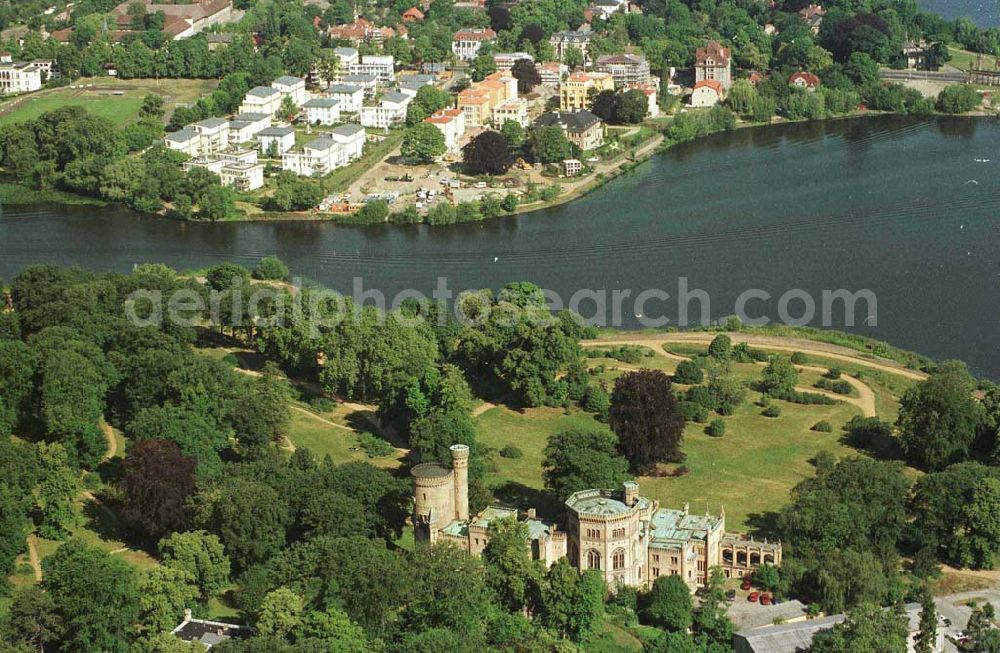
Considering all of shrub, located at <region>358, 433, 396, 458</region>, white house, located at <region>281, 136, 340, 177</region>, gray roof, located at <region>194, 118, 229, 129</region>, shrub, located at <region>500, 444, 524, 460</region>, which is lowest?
shrub, located at <region>500, 444, 524, 460</region>

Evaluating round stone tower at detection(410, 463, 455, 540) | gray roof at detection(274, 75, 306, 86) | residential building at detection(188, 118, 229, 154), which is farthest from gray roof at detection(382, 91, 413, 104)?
round stone tower at detection(410, 463, 455, 540)

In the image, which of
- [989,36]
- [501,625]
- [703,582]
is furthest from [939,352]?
[989,36]

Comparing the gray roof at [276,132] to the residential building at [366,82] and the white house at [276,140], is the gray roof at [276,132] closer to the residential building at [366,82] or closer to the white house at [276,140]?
the white house at [276,140]

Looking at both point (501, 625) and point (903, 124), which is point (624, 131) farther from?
point (501, 625)

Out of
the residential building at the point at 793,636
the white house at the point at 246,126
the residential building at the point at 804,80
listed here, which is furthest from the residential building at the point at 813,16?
the residential building at the point at 793,636

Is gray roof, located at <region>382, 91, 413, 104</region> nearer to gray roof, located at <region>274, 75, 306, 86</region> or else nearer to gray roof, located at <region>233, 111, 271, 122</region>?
gray roof, located at <region>274, 75, 306, 86</region>
